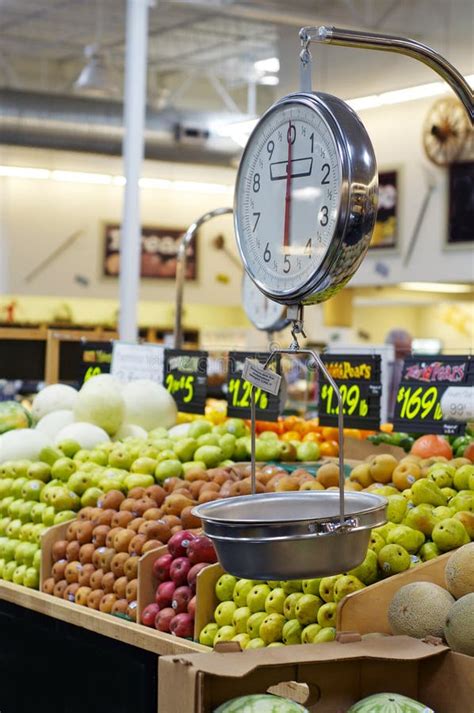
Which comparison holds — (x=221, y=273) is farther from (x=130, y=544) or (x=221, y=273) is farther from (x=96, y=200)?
(x=130, y=544)

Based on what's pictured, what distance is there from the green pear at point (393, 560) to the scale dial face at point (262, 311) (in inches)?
143

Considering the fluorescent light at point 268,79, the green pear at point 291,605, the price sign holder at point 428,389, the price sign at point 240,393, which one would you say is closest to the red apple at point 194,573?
the green pear at point 291,605

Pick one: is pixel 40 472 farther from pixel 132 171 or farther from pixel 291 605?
pixel 132 171

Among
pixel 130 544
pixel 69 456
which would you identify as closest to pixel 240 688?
pixel 130 544

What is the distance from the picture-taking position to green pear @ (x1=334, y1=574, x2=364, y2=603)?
246 cm

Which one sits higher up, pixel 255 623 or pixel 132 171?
pixel 132 171

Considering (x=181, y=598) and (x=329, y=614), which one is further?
(x=181, y=598)

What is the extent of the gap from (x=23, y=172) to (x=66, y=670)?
12546 millimetres

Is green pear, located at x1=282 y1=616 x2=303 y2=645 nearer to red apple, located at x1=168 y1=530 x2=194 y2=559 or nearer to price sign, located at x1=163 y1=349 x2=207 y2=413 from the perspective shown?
red apple, located at x1=168 y1=530 x2=194 y2=559

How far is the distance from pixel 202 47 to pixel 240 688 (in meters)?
15.6

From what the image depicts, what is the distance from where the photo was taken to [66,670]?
3.17 meters

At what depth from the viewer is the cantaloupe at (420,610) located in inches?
91.4

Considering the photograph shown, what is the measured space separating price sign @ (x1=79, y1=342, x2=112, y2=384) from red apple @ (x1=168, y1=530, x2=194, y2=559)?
2305mm

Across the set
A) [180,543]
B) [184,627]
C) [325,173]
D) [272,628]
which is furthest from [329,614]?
[325,173]
